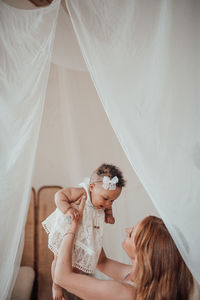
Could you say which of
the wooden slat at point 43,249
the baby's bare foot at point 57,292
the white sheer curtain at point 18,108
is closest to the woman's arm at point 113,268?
the baby's bare foot at point 57,292

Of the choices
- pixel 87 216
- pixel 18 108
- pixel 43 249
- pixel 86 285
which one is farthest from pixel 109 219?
pixel 43 249

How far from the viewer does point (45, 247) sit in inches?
93.0

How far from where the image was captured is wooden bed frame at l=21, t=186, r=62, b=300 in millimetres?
2299

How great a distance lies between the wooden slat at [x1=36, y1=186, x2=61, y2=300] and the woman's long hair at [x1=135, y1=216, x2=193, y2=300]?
1.40m

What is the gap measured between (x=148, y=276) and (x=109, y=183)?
18.3 inches

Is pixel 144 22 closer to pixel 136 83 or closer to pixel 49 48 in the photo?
pixel 136 83

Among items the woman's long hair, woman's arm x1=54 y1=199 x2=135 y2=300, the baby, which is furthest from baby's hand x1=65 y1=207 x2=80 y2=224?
the woman's long hair

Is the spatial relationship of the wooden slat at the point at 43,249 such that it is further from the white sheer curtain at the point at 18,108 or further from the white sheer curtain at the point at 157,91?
the white sheer curtain at the point at 157,91

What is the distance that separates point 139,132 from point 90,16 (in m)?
0.58

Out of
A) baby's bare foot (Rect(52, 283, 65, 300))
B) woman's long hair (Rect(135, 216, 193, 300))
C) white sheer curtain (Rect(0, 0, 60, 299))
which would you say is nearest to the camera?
woman's long hair (Rect(135, 216, 193, 300))

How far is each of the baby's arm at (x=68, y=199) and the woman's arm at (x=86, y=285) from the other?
0.14 m

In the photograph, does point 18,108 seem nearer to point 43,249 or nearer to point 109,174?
point 109,174

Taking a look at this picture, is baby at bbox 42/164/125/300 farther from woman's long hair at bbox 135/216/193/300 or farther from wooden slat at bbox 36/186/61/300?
wooden slat at bbox 36/186/61/300

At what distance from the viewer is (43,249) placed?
2.36m
